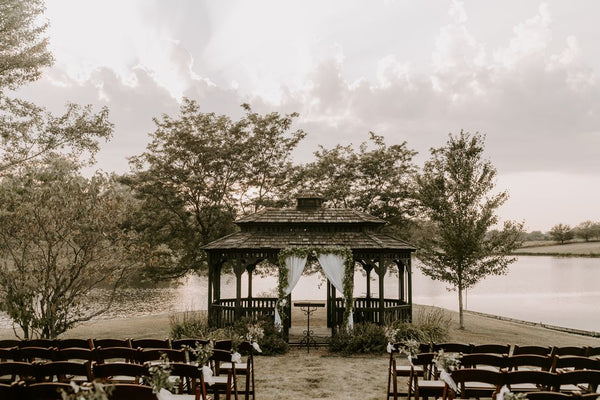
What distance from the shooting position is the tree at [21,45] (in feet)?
52.4

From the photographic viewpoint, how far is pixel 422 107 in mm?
20625

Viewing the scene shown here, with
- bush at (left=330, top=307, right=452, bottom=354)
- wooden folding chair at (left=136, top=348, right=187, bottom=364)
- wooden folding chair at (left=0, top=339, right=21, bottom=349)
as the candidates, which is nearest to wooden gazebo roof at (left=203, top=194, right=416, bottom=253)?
bush at (left=330, top=307, right=452, bottom=354)

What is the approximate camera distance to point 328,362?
1295 cm

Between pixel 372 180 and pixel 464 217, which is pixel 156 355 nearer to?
pixel 464 217

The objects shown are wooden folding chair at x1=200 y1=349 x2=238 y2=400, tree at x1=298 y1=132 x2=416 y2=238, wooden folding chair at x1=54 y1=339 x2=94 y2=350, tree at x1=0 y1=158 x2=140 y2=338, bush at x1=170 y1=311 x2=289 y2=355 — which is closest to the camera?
wooden folding chair at x1=200 y1=349 x2=238 y2=400

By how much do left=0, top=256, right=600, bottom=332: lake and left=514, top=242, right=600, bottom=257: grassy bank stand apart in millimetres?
23085

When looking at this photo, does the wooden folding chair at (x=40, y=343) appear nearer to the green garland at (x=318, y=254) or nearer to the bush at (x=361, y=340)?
the green garland at (x=318, y=254)

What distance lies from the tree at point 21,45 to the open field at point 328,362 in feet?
31.3

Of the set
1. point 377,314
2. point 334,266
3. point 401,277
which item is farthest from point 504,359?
point 401,277

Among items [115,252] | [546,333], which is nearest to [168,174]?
[115,252]

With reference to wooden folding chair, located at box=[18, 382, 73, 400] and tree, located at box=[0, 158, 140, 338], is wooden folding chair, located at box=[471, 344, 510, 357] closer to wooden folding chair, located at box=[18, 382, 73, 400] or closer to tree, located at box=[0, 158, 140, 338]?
wooden folding chair, located at box=[18, 382, 73, 400]

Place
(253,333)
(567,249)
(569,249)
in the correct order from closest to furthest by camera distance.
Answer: (253,333) → (569,249) → (567,249)

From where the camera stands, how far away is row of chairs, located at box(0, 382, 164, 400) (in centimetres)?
515

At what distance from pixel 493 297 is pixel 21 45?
3769 centimetres
